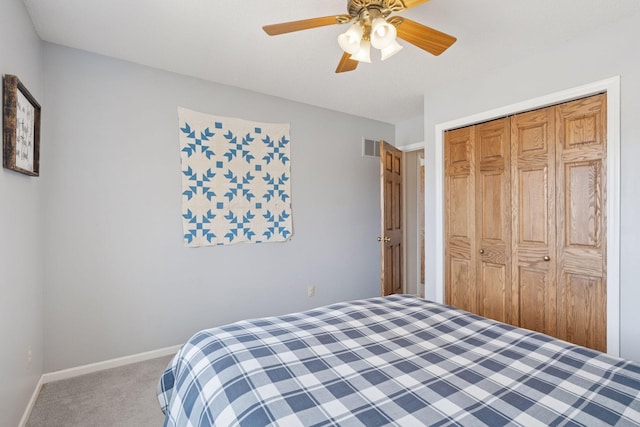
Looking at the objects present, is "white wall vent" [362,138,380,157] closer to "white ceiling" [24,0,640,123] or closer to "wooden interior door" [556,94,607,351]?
→ "white ceiling" [24,0,640,123]

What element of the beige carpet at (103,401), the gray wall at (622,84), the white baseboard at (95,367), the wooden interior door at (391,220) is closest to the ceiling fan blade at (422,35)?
the gray wall at (622,84)

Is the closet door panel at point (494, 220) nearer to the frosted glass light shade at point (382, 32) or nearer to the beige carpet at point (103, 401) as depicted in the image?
the frosted glass light shade at point (382, 32)

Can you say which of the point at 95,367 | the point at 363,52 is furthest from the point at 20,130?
the point at 363,52

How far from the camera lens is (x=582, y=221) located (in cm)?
216

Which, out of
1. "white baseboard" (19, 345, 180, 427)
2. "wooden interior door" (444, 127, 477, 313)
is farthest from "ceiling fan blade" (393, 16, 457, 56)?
"white baseboard" (19, 345, 180, 427)

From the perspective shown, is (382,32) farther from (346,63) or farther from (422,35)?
(346,63)

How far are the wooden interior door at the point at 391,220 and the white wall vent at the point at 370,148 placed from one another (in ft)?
0.98

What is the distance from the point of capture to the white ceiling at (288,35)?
184 centimetres

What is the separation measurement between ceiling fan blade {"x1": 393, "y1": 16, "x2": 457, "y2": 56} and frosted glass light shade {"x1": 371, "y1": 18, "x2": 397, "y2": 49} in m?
0.08

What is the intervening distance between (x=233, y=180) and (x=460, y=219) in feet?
6.84

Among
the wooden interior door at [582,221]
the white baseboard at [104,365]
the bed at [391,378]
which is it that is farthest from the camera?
the white baseboard at [104,365]

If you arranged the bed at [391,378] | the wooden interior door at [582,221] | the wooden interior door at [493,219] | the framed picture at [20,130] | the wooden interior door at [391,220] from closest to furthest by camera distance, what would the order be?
the bed at [391,378] → the framed picture at [20,130] → the wooden interior door at [582,221] → the wooden interior door at [493,219] → the wooden interior door at [391,220]

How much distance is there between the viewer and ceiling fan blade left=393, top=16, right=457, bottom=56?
154 centimetres

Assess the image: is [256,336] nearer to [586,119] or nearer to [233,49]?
[233,49]
